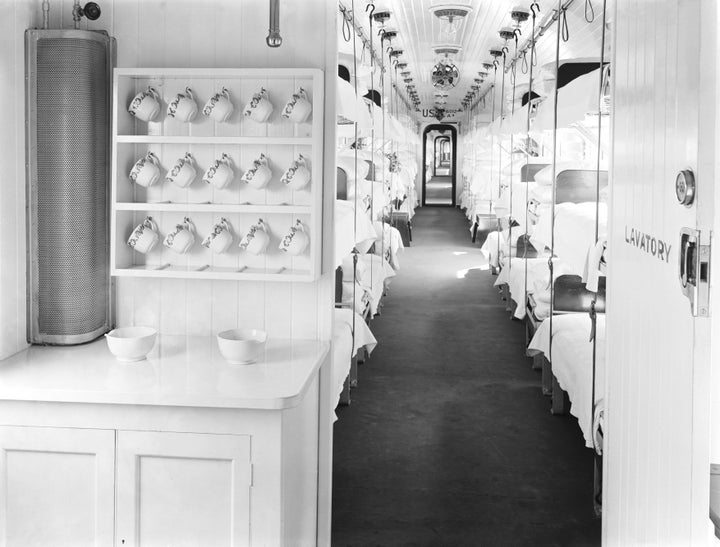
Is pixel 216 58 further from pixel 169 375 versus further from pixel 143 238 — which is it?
pixel 169 375

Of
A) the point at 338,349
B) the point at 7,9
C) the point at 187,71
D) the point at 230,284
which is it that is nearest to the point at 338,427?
the point at 338,349

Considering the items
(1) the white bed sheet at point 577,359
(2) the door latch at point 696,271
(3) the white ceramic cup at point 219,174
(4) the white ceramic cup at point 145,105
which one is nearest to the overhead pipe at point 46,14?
(4) the white ceramic cup at point 145,105

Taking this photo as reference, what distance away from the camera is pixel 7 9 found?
2.49 meters

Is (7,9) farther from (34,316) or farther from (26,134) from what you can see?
(34,316)

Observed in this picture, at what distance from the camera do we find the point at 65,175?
8.61ft

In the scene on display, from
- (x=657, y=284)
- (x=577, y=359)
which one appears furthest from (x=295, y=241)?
(x=577, y=359)

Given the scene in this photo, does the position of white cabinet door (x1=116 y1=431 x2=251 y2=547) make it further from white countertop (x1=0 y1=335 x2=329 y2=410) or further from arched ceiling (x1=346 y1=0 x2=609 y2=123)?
arched ceiling (x1=346 y1=0 x2=609 y2=123)

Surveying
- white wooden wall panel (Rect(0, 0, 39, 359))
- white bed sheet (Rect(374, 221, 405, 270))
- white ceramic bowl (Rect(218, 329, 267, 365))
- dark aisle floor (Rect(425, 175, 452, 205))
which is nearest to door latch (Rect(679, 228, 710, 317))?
white ceramic bowl (Rect(218, 329, 267, 365))

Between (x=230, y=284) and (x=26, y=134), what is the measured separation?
2.68 feet

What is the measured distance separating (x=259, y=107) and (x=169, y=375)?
0.91 m

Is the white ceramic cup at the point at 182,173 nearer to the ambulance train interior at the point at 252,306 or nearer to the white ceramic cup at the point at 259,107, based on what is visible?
the ambulance train interior at the point at 252,306

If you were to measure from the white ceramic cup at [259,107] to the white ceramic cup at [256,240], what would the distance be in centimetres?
36

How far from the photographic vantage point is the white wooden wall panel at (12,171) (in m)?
Result: 2.49

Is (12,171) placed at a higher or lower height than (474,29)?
lower
